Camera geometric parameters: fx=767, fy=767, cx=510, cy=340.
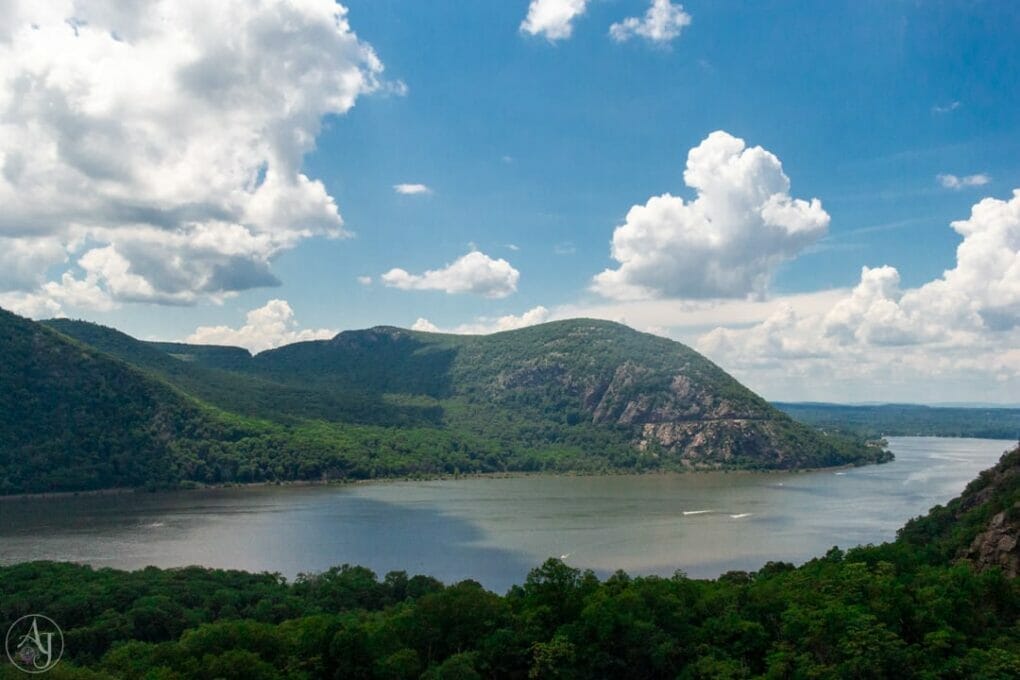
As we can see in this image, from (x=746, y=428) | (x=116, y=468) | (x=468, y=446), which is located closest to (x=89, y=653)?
(x=116, y=468)

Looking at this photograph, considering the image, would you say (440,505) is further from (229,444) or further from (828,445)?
(828,445)

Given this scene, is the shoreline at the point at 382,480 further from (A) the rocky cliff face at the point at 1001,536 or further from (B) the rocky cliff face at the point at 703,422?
(A) the rocky cliff face at the point at 1001,536

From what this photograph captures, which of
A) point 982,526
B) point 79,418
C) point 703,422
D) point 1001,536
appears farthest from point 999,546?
point 703,422

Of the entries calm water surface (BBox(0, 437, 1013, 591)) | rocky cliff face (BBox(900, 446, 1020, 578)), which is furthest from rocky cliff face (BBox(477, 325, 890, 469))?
rocky cliff face (BBox(900, 446, 1020, 578))
